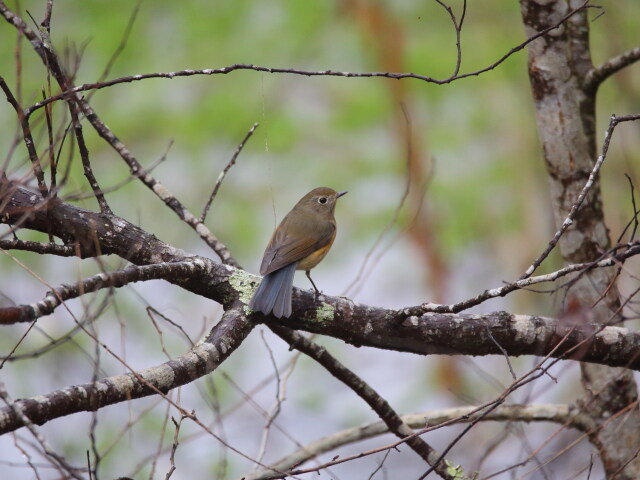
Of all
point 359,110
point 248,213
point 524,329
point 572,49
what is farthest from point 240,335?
point 359,110

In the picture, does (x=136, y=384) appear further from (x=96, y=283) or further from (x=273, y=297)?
(x=273, y=297)

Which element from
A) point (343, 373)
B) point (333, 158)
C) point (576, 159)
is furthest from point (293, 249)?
point (333, 158)

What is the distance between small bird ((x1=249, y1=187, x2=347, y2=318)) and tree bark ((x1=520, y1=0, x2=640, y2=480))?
142 cm

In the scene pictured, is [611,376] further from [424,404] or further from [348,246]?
[348,246]

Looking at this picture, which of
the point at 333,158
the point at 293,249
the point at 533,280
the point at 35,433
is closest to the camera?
the point at 35,433

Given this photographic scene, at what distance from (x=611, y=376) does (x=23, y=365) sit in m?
5.63

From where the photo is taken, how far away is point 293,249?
175 inches

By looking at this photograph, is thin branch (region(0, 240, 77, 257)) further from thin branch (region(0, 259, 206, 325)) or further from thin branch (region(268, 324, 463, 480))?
thin branch (region(268, 324, 463, 480))

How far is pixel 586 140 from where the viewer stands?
3.90m

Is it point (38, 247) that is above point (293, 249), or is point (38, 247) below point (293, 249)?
below

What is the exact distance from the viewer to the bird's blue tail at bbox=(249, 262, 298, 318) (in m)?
2.95

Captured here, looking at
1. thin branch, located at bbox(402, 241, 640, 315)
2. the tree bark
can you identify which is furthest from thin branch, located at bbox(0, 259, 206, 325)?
the tree bark

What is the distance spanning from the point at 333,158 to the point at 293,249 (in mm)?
5140

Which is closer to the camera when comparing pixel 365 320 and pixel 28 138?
pixel 28 138
